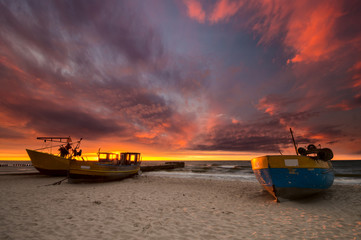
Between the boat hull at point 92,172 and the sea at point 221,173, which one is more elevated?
the boat hull at point 92,172

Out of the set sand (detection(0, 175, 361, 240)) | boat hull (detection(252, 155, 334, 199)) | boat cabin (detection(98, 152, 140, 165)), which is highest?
Result: boat cabin (detection(98, 152, 140, 165))

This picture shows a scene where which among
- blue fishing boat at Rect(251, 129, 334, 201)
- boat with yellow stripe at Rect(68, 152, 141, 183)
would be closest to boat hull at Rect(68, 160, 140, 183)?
boat with yellow stripe at Rect(68, 152, 141, 183)

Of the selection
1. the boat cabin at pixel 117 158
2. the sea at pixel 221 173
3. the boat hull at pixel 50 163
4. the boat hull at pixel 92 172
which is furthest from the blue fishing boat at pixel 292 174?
the boat hull at pixel 50 163

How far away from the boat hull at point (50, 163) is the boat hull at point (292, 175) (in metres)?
23.0

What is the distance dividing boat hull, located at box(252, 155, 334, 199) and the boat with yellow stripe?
15.7 metres

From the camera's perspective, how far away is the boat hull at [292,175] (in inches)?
374

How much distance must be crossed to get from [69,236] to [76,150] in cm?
2298

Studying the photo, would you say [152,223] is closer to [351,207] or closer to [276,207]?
[276,207]

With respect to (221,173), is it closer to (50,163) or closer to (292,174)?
(292,174)

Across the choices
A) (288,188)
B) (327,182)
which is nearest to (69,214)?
(288,188)

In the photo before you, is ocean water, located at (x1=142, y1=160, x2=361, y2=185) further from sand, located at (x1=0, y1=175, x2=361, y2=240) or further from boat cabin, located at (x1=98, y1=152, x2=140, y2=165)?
sand, located at (x1=0, y1=175, x2=361, y2=240)

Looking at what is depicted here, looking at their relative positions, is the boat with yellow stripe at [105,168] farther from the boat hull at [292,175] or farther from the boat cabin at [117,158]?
the boat hull at [292,175]

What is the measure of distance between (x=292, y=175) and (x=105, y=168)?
1711 cm

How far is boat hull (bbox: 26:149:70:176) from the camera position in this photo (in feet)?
68.4
